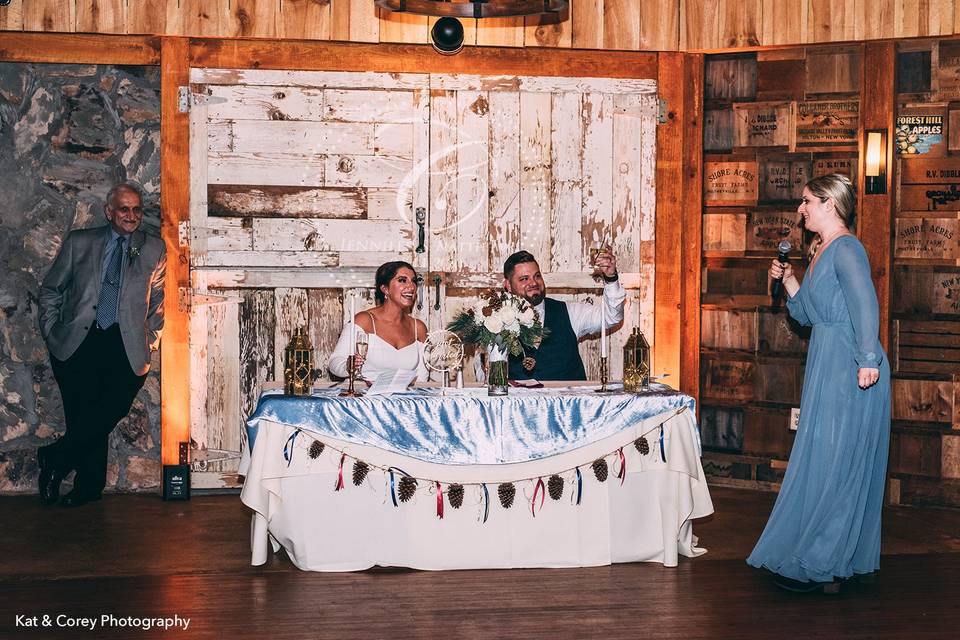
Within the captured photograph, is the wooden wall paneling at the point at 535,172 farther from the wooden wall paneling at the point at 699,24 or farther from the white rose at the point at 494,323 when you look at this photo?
the white rose at the point at 494,323

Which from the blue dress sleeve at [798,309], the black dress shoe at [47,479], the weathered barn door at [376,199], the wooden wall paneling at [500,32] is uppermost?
the wooden wall paneling at [500,32]

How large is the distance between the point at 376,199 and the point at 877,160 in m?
2.65

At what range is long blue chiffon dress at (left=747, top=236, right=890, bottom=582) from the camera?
4.06 m

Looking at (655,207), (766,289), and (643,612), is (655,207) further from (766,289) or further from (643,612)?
(643,612)

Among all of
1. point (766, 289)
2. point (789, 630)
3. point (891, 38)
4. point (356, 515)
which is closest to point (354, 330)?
point (356, 515)

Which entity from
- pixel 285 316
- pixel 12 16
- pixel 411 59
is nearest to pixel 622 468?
pixel 285 316

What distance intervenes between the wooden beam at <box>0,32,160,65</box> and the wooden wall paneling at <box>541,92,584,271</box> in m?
2.19

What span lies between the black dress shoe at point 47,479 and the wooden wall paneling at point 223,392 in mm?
699

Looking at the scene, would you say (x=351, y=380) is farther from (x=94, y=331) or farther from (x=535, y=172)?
(x=535, y=172)

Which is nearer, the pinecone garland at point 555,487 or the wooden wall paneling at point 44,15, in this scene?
the pinecone garland at point 555,487

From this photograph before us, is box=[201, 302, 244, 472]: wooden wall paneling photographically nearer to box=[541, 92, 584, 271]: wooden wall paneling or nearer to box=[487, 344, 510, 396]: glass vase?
box=[541, 92, 584, 271]: wooden wall paneling

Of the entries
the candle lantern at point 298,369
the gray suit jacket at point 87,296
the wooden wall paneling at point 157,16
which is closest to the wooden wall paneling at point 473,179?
the wooden wall paneling at point 157,16

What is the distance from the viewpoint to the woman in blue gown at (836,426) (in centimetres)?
406

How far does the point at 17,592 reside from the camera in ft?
13.6
